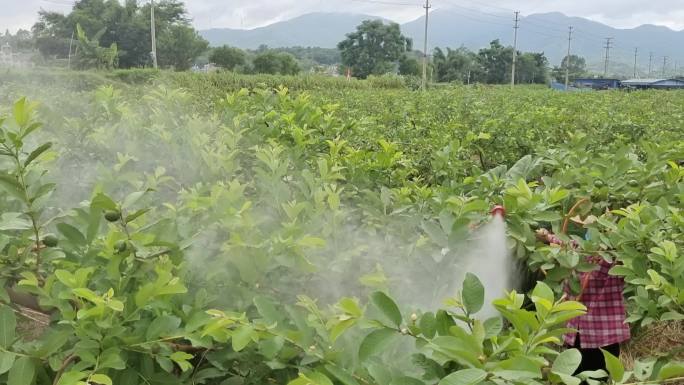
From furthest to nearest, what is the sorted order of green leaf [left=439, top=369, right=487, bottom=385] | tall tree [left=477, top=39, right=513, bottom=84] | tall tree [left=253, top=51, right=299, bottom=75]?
tall tree [left=477, top=39, right=513, bottom=84] < tall tree [left=253, top=51, right=299, bottom=75] < green leaf [left=439, top=369, right=487, bottom=385]

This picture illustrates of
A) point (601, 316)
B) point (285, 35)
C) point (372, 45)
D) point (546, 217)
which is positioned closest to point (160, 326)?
point (546, 217)

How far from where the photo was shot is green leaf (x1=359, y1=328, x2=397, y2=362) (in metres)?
0.77

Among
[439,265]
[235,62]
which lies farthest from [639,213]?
[235,62]

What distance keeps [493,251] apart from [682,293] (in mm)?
455

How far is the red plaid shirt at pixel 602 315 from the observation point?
1677 mm

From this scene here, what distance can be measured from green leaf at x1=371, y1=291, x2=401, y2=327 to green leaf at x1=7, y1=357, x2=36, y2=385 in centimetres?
45

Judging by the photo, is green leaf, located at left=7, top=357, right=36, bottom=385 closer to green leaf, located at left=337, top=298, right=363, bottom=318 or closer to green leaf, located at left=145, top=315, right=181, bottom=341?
green leaf, located at left=145, top=315, right=181, bottom=341

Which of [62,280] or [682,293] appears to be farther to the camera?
[682,293]

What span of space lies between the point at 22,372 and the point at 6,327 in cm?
8

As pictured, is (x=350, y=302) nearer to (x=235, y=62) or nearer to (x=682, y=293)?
(x=682, y=293)

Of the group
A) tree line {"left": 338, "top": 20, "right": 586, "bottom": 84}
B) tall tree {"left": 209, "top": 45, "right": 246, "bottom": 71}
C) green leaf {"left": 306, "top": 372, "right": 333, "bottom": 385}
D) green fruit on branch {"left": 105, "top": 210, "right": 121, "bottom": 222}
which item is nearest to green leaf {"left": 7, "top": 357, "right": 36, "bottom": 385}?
green fruit on branch {"left": 105, "top": 210, "right": 121, "bottom": 222}

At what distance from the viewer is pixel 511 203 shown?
128cm

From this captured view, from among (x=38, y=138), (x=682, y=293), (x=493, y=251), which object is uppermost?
(x=38, y=138)

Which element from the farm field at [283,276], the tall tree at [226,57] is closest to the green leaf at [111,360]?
the farm field at [283,276]
